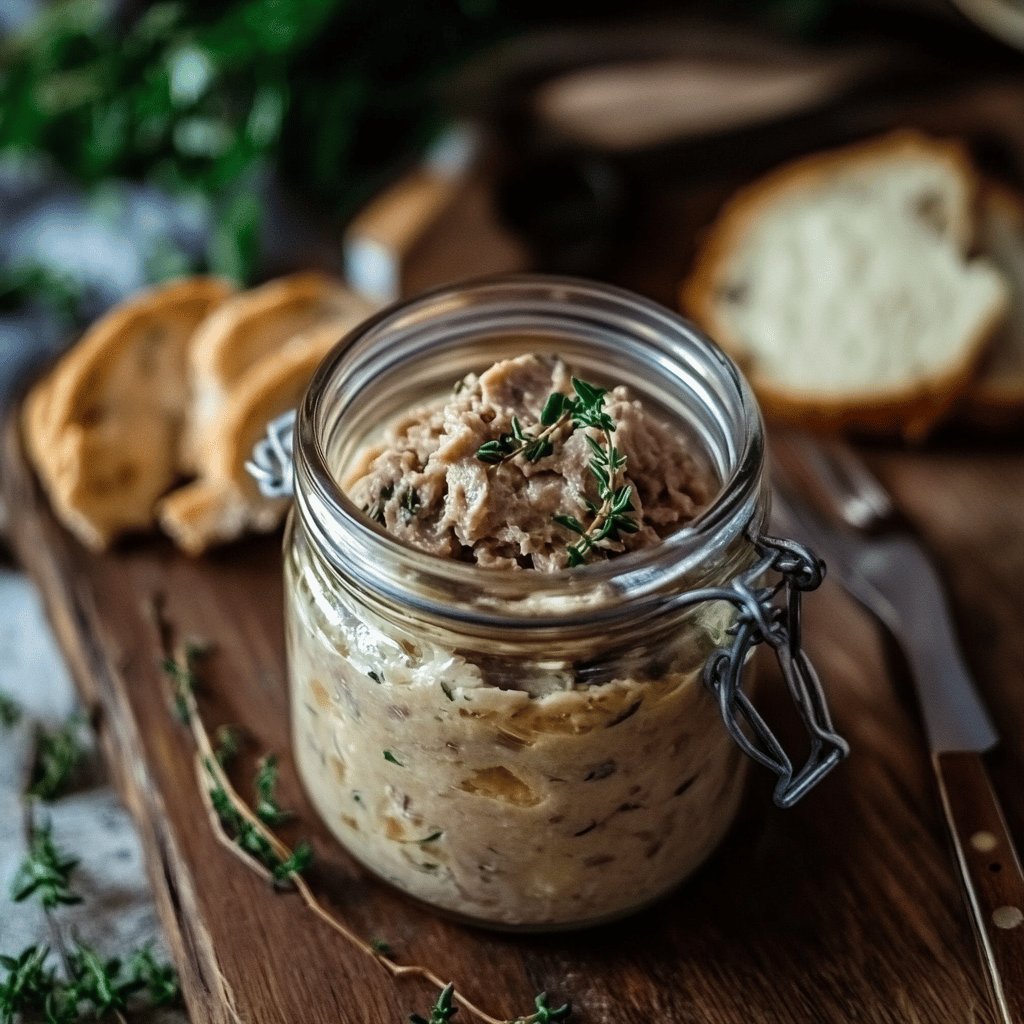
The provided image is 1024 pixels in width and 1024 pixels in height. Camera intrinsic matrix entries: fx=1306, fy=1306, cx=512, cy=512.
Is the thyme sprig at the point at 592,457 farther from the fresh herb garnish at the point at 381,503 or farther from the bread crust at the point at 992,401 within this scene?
the bread crust at the point at 992,401

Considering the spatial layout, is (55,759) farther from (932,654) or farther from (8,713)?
(932,654)

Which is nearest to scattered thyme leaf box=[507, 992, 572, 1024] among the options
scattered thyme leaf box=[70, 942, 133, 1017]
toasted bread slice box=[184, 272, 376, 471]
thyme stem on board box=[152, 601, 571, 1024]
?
thyme stem on board box=[152, 601, 571, 1024]

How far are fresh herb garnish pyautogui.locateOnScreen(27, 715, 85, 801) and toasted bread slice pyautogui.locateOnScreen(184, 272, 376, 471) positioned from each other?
579 millimetres

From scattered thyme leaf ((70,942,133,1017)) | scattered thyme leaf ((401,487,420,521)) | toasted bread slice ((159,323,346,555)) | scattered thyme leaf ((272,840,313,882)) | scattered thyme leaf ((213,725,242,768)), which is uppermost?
scattered thyme leaf ((401,487,420,521))

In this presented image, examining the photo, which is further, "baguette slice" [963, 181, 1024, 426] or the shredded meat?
"baguette slice" [963, 181, 1024, 426]

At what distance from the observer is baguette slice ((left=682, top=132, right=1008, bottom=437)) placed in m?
2.91

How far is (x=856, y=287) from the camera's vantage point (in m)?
3.07

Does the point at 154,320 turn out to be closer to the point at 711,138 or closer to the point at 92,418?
the point at 92,418

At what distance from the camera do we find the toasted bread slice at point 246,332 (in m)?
2.64

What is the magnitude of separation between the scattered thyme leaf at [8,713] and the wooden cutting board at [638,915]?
13 centimetres

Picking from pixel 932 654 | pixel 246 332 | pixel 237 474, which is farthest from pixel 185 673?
pixel 932 654

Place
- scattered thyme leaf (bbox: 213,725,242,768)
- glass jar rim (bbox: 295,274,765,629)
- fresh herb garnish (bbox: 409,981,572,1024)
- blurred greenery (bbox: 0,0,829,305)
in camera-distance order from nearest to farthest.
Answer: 1. glass jar rim (bbox: 295,274,765,629)
2. fresh herb garnish (bbox: 409,981,572,1024)
3. scattered thyme leaf (bbox: 213,725,242,768)
4. blurred greenery (bbox: 0,0,829,305)

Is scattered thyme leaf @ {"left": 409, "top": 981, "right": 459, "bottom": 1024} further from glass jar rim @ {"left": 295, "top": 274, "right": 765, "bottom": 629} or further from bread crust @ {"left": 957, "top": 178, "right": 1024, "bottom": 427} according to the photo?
bread crust @ {"left": 957, "top": 178, "right": 1024, "bottom": 427}

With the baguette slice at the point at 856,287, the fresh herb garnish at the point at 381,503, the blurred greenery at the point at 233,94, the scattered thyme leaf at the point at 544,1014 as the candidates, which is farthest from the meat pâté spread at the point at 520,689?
the blurred greenery at the point at 233,94
